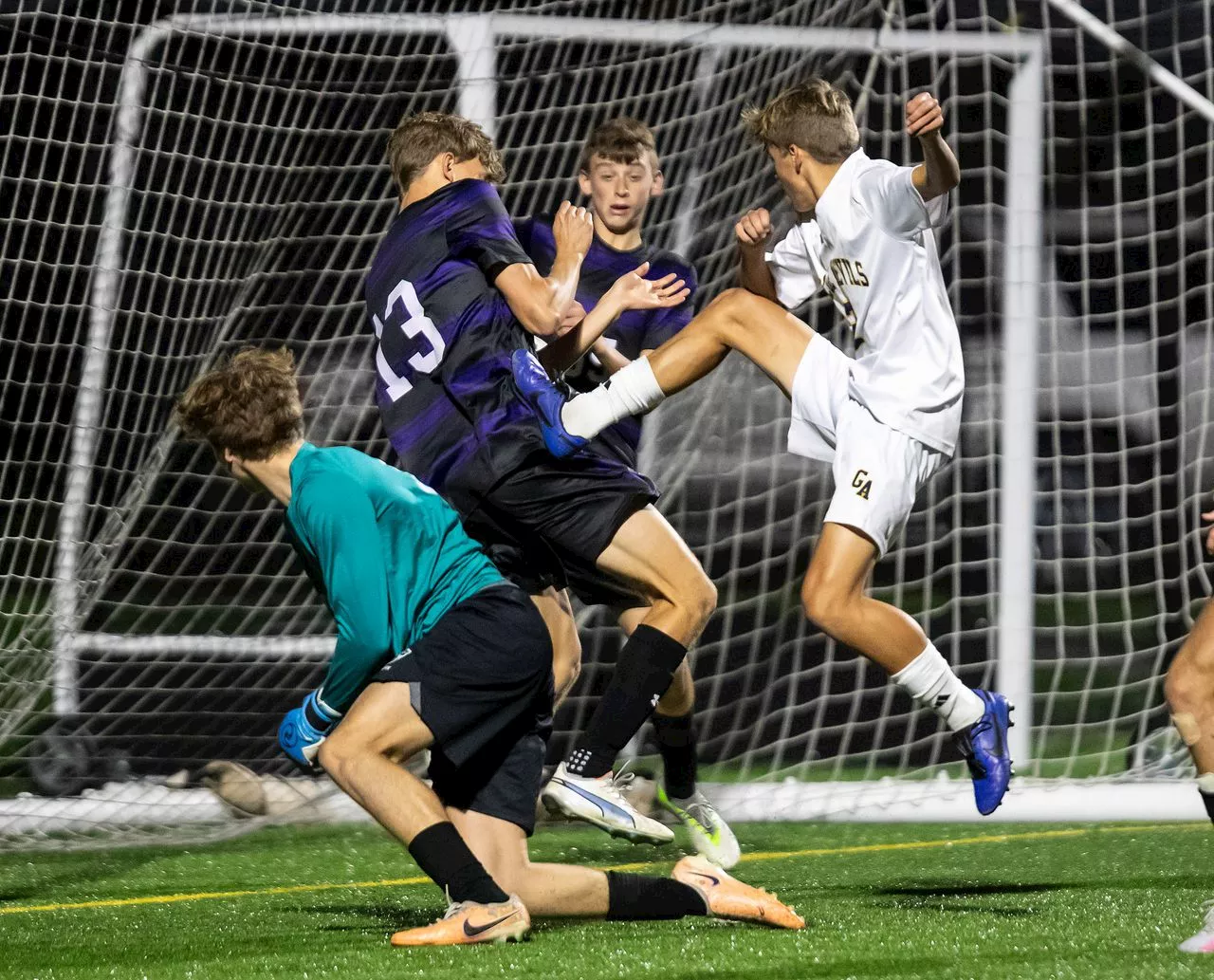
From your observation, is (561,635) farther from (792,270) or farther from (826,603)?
(792,270)

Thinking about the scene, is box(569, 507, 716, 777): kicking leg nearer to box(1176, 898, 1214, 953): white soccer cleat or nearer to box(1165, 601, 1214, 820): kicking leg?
box(1165, 601, 1214, 820): kicking leg

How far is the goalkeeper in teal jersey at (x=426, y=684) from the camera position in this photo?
3.24 m

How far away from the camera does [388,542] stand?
3.34 meters

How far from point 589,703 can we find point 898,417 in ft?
14.2

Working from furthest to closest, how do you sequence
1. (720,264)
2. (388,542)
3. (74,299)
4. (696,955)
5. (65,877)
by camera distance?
(74,299) < (720,264) < (65,877) < (388,542) < (696,955)

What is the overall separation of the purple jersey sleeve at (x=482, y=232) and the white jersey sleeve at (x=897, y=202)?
31.4 inches

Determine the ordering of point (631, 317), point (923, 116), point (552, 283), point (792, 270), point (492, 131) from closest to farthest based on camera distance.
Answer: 1. point (923, 116)
2. point (552, 283)
3. point (792, 270)
4. point (631, 317)
5. point (492, 131)

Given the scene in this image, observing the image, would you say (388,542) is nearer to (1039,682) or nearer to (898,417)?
(898,417)

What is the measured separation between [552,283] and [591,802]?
117 centimetres

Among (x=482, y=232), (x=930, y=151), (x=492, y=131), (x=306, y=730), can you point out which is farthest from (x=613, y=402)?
(x=492, y=131)

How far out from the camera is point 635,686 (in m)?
3.92

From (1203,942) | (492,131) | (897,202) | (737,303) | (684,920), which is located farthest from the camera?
(492,131)

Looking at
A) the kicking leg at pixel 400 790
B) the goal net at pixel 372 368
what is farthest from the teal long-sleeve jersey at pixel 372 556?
the goal net at pixel 372 368

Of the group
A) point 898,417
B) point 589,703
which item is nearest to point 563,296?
point 898,417
